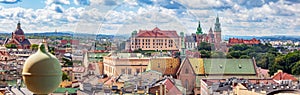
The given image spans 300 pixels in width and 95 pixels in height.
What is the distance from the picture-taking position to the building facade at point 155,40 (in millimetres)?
8508

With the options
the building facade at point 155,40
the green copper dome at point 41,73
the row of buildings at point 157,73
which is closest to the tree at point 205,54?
the row of buildings at point 157,73

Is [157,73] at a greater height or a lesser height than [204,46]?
lesser

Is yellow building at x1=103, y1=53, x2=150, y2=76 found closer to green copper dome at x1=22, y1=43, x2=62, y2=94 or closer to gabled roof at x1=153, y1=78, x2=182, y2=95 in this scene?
gabled roof at x1=153, y1=78, x2=182, y2=95

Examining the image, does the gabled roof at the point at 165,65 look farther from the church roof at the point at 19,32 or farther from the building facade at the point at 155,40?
the church roof at the point at 19,32

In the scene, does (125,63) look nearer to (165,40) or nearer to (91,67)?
(165,40)

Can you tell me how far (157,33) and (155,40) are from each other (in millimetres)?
133

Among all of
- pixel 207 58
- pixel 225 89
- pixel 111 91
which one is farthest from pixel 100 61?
pixel 225 89

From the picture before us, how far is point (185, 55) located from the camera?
848 centimetres

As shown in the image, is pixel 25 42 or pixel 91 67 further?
pixel 25 42

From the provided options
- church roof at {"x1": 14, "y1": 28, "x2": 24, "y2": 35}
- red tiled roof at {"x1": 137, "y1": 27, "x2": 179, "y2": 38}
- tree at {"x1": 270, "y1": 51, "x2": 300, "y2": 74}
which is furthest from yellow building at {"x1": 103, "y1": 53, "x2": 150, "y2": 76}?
church roof at {"x1": 14, "y1": 28, "x2": 24, "y2": 35}

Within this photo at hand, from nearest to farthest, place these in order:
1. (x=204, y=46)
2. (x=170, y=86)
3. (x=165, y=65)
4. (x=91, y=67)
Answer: (x=170, y=86) → (x=165, y=65) → (x=204, y=46) → (x=91, y=67)

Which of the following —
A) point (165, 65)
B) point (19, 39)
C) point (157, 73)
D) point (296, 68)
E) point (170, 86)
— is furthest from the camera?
A: point (19, 39)

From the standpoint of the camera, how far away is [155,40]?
29.0ft

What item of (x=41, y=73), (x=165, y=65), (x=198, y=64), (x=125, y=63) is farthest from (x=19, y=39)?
(x=41, y=73)
